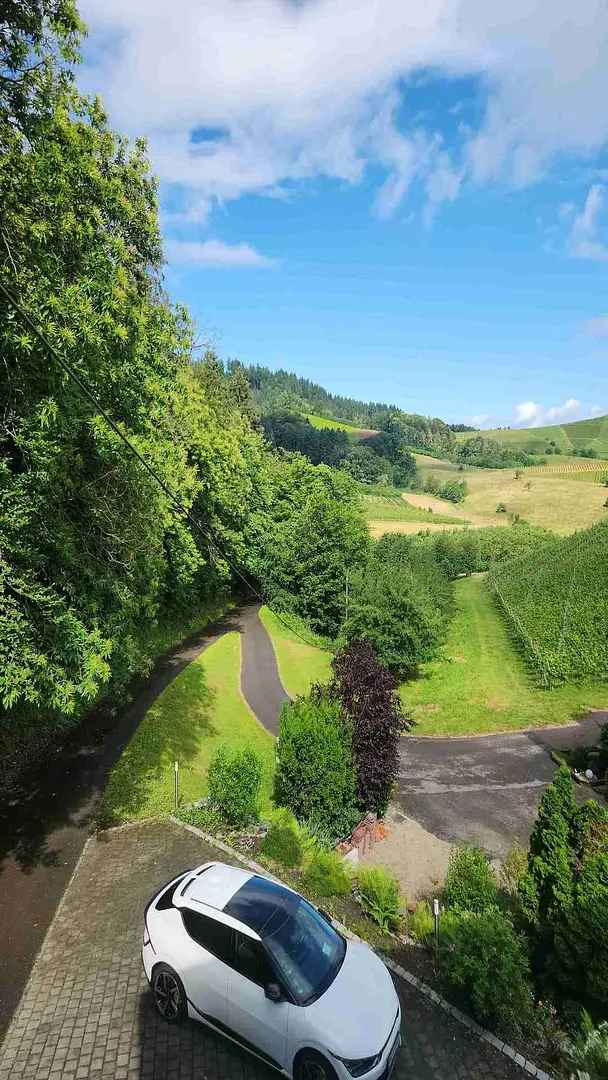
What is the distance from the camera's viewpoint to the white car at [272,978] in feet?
20.5

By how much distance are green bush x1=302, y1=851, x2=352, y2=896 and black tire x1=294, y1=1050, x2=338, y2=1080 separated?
12.2 feet

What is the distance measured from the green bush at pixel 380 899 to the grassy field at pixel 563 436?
148 metres

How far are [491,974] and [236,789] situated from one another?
19.5 feet

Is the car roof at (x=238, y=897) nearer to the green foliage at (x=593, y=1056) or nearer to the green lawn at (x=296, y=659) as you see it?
the green foliage at (x=593, y=1056)

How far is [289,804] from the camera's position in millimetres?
13367

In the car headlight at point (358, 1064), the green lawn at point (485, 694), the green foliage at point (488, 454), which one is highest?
the green foliage at point (488, 454)

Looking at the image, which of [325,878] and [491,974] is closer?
[491,974]

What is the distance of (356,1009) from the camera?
653 centimetres

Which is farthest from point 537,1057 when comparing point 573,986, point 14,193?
point 14,193

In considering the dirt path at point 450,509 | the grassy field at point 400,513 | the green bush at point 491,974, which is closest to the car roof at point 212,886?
the green bush at point 491,974

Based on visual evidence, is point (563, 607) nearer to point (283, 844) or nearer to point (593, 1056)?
point (283, 844)

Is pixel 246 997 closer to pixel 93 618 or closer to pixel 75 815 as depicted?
pixel 93 618

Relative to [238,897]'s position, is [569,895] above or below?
below

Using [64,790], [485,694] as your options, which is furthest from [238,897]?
[485,694]
